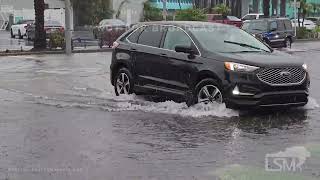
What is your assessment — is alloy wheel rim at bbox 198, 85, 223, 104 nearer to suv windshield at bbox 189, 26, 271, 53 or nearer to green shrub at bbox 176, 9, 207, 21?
suv windshield at bbox 189, 26, 271, 53

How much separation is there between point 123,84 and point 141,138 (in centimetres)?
408

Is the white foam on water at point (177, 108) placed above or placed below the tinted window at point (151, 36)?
below

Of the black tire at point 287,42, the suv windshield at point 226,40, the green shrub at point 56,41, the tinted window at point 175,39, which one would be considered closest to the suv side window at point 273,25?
the black tire at point 287,42

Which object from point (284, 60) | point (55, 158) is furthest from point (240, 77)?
point (55, 158)

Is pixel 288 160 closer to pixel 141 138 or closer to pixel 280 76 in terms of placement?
pixel 141 138

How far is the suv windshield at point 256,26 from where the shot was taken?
3116cm

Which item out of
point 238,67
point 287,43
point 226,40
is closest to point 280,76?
point 238,67

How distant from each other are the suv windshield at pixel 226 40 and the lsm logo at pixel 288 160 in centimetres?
333

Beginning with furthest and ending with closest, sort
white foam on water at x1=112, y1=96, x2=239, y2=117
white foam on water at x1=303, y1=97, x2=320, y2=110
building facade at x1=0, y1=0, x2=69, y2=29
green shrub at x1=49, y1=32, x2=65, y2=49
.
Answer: building facade at x1=0, y1=0, x2=69, y2=29 → green shrub at x1=49, y1=32, x2=65, y2=49 → white foam on water at x1=303, y1=97, x2=320, y2=110 → white foam on water at x1=112, y1=96, x2=239, y2=117

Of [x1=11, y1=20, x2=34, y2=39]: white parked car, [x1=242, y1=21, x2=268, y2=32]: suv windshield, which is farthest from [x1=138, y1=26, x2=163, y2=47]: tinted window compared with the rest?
[x1=11, y1=20, x2=34, y2=39]: white parked car

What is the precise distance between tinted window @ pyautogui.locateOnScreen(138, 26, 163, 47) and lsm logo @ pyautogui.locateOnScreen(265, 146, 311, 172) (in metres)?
4.54

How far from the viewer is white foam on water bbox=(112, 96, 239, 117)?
1001 cm

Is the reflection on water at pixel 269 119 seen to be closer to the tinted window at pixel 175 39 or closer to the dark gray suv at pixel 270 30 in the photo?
the tinted window at pixel 175 39

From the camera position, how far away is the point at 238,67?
979cm
